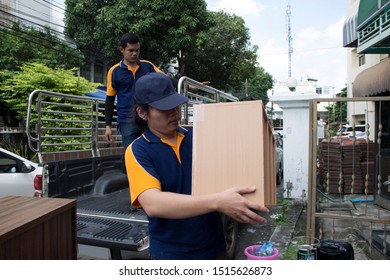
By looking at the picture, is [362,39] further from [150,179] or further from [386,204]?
[150,179]

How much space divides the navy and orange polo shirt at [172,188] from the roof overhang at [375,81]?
5.12 m

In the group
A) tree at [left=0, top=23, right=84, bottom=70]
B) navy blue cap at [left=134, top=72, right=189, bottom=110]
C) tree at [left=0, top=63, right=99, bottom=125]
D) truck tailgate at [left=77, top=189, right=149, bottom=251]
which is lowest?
truck tailgate at [left=77, top=189, right=149, bottom=251]

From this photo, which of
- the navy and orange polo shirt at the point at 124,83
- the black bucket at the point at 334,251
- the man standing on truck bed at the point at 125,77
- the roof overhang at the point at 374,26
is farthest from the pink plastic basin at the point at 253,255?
the roof overhang at the point at 374,26

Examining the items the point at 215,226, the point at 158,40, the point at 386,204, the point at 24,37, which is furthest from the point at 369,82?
the point at 24,37

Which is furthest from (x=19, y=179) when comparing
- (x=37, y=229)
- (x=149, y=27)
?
(x=149, y=27)

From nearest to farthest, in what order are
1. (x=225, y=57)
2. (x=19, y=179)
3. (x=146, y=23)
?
(x=19, y=179), (x=146, y=23), (x=225, y=57)

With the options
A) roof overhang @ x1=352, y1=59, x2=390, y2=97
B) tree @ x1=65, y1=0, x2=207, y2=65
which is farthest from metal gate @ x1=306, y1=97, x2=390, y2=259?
tree @ x1=65, y1=0, x2=207, y2=65

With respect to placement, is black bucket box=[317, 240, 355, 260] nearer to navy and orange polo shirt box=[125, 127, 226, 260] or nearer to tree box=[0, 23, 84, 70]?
navy and orange polo shirt box=[125, 127, 226, 260]

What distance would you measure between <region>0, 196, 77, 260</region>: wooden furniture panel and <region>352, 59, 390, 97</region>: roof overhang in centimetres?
546

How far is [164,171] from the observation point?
1565 millimetres

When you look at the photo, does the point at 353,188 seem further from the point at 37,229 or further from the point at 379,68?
the point at 37,229

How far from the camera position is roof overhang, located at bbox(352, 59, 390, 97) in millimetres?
5781

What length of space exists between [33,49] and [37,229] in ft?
47.6

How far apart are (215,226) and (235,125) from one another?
0.54m
